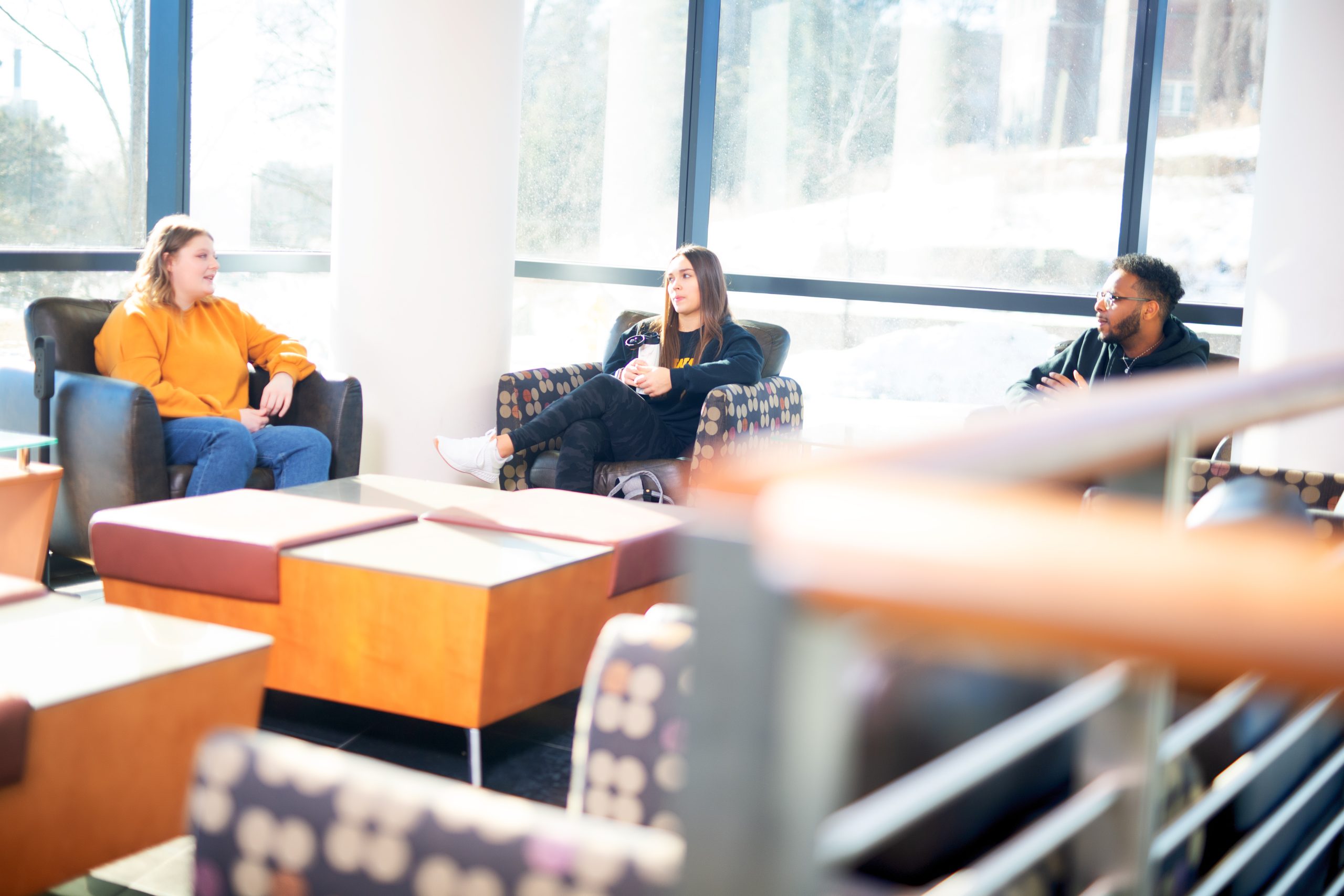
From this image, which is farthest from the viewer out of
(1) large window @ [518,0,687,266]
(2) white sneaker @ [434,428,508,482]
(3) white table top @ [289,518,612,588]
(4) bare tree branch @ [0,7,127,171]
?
(1) large window @ [518,0,687,266]

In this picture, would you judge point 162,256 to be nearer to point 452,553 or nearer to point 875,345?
point 452,553

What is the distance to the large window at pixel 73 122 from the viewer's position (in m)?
4.67

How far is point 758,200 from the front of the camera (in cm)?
591

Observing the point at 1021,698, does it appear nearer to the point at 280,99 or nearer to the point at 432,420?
the point at 432,420

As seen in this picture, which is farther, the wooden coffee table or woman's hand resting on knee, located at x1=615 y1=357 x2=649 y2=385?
woman's hand resting on knee, located at x1=615 y1=357 x2=649 y2=385

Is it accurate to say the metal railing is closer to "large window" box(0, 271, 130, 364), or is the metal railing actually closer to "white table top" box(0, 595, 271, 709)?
"white table top" box(0, 595, 271, 709)

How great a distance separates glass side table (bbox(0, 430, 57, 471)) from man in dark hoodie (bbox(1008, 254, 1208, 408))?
304 centimetres

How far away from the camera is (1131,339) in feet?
13.7

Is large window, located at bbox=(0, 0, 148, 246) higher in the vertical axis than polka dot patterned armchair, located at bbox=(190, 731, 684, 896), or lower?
higher

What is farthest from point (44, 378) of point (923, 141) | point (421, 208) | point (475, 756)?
point (923, 141)

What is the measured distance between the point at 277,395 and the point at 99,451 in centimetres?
68

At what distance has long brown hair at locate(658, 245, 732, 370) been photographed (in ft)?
14.8

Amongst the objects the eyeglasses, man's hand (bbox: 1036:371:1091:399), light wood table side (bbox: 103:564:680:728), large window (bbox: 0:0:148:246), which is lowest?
light wood table side (bbox: 103:564:680:728)

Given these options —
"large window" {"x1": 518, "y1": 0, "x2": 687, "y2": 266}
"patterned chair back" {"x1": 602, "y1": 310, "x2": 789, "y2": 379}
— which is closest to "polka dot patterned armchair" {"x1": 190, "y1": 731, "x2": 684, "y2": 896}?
"patterned chair back" {"x1": 602, "y1": 310, "x2": 789, "y2": 379}
